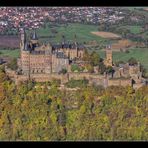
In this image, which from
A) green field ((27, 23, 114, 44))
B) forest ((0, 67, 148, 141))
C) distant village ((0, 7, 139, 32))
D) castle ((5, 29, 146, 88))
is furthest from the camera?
distant village ((0, 7, 139, 32))

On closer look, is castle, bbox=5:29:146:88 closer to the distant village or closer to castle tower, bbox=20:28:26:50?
castle tower, bbox=20:28:26:50

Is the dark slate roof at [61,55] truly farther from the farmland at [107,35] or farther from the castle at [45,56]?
the farmland at [107,35]

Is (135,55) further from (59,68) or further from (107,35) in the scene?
(59,68)

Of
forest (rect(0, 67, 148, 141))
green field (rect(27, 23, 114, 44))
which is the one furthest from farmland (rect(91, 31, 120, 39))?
forest (rect(0, 67, 148, 141))

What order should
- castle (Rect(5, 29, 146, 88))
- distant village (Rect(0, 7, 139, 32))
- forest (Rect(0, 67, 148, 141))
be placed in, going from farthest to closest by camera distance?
1. distant village (Rect(0, 7, 139, 32))
2. castle (Rect(5, 29, 146, 88))
3. forest (Rect(0, 67, 148, 141))

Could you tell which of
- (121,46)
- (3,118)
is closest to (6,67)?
(3,118)

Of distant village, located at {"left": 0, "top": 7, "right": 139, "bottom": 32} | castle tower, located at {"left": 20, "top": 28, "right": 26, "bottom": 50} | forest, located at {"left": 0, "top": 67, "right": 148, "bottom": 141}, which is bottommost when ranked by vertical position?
forest, located at {"left": 0, "top": 67, "right": 148, "bottom": 141}

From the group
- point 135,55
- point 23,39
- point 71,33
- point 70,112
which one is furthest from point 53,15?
point 70,112

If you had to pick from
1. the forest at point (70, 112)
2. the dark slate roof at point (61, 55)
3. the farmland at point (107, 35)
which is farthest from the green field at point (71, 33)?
the forest at point (70, 112)
